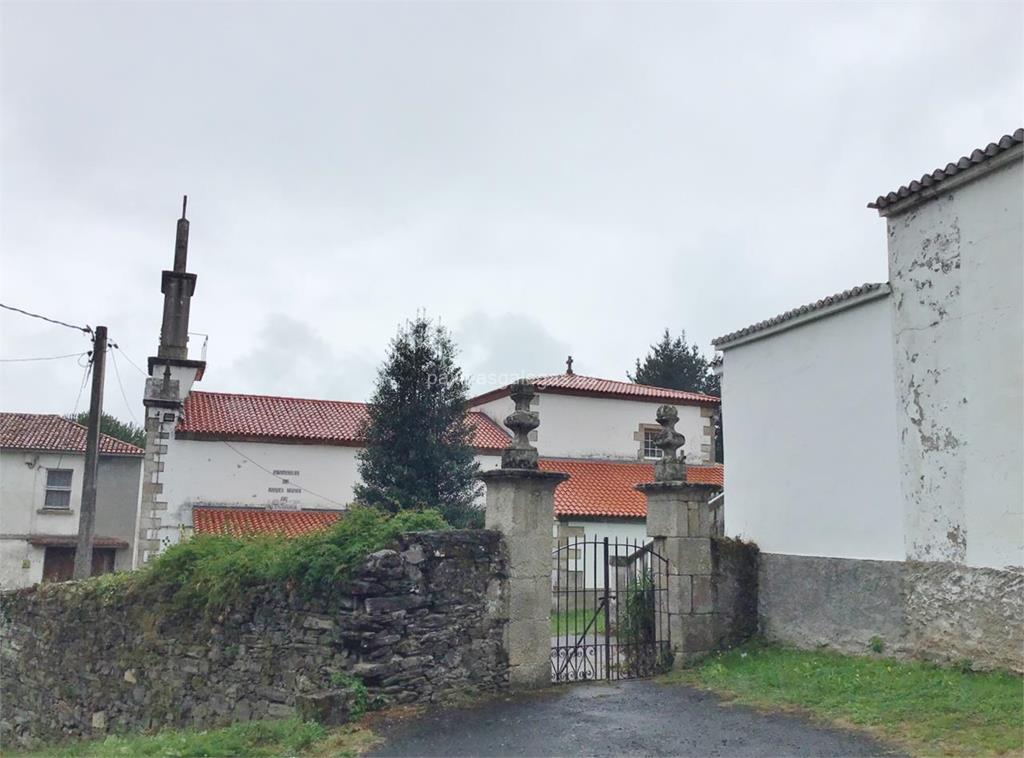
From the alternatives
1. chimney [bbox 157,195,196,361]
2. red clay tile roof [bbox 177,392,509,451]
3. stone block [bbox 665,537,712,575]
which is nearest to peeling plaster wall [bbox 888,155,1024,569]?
stone block [bbox 665,537,712,575]

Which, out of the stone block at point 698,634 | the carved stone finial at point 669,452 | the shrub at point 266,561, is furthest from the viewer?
the carved stone finial at point 669,452

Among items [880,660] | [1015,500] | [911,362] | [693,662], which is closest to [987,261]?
[911,362]

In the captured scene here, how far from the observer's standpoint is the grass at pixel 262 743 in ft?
21.4

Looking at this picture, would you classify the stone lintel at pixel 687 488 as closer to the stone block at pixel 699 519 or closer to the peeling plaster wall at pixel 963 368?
the stone block at pixel 699 519

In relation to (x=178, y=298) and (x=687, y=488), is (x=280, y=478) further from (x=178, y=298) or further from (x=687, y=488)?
(x=687, y=488)

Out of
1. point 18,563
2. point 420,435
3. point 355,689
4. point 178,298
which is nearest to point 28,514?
point 18,563

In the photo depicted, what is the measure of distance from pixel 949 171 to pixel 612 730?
20.1ft

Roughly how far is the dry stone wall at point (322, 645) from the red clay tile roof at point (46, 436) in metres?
21.1

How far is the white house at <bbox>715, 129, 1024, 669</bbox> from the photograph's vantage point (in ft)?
24.7

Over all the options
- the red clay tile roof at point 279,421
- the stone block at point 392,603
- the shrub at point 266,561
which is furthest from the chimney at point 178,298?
the stone block at point 392,603

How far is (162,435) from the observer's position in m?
23.3

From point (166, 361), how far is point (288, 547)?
17342mm

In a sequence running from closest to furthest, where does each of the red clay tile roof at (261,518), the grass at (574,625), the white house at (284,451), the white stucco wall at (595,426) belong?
the grass at (574,625)
the red clay tile roof at (261,518)
the white house at (284,451)
the white stucco wall at (595,426)

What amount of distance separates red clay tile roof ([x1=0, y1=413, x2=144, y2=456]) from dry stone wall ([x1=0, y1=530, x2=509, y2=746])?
21.1 metres
